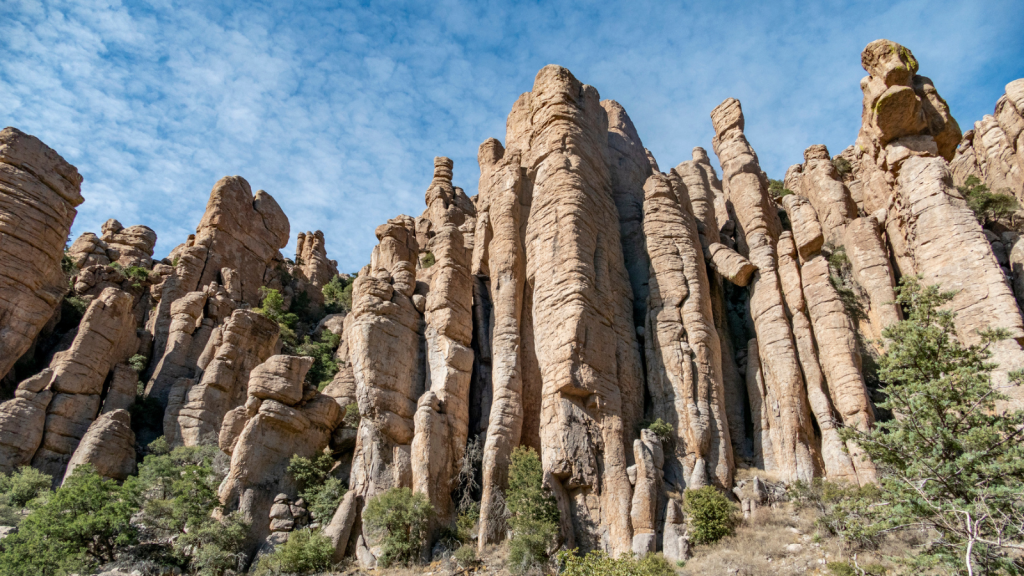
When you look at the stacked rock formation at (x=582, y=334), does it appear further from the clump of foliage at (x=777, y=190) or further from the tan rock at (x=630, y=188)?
the clump of foliage at (x=777, y=190)

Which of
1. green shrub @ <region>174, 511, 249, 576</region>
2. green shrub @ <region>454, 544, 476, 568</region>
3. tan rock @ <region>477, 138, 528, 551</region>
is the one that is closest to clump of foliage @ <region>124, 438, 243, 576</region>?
green shrub @ <region>174, 511, 249, 576</region>

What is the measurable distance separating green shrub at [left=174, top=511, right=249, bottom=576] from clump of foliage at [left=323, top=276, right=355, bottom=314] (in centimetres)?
2812

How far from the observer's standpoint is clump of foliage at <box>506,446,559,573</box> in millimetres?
20984

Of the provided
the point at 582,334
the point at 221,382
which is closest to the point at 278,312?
the point at 221,382

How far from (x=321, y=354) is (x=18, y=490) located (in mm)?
17920

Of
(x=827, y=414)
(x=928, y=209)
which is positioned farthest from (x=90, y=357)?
(x=928, y=209)

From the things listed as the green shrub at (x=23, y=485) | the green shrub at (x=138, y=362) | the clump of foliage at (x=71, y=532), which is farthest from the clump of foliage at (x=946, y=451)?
the green shrub at (x=138, y=362)

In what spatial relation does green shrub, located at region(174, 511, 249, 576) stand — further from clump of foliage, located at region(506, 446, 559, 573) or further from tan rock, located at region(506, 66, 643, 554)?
tan rock, located at region(506, 66, 643, 554)

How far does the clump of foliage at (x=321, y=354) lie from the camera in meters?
39.8

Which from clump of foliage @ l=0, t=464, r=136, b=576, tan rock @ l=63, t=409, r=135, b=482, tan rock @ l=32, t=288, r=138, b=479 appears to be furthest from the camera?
tan rock @ l=32, t=288, r=138, b=479

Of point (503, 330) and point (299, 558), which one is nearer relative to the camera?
point (299, 558)

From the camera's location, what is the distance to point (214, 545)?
22.2 metres

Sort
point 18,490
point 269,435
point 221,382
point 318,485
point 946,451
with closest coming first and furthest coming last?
point 946,451, point 318,485, point 269,435, point 18,490, point 221,382

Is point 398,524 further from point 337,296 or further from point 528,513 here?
point 337,296
